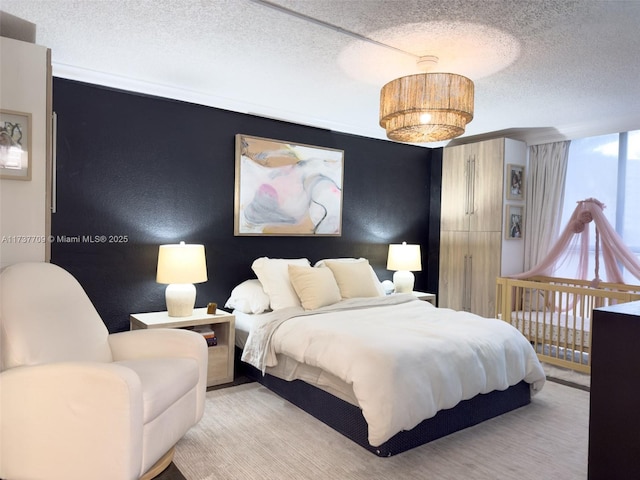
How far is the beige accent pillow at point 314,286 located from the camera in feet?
12.1

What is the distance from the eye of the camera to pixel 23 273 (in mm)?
2262

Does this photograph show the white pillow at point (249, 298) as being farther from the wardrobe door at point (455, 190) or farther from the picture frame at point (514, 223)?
the picture frame at point (514, 223)

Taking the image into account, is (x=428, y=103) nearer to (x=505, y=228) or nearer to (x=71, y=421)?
(x=71, y=421)

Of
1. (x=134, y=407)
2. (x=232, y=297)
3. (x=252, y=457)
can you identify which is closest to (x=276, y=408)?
(x=252, y=457)

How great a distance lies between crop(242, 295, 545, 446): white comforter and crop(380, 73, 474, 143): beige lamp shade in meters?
1.35

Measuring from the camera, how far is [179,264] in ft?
11.4

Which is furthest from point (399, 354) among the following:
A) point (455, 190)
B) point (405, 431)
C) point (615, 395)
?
point (455, 190)

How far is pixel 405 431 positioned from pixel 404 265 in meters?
2.64

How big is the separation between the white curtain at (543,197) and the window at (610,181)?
8cm

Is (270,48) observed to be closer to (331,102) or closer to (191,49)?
(191,49)

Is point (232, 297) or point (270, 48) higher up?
point (270, 48)

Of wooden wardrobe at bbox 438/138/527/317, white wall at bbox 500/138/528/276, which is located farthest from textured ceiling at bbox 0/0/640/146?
wooden wardrobe at bbox 438/138/527/317

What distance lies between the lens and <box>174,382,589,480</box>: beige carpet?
2307mm

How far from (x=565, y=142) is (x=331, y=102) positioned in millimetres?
2727
